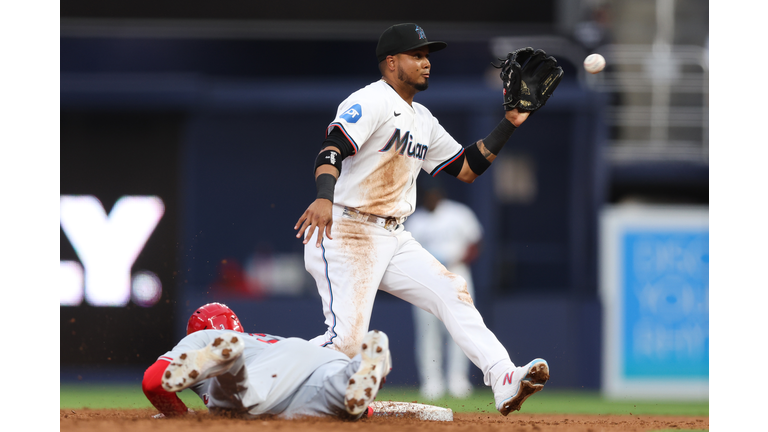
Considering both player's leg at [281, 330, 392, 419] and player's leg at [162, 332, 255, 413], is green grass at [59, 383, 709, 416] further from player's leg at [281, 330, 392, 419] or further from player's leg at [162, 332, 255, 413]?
player's leg at [162, 332, 255, 413]

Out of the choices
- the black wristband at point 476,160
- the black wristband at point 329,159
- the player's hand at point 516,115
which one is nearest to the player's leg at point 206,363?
the black wristband at point 329,159

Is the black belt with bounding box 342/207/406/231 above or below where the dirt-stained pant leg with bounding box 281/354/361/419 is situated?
above

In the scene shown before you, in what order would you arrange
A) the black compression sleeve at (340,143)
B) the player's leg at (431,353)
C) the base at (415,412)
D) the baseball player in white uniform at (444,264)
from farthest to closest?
1. the baseball player in white uniform at (444,264)
2. the player's leg at (431,353)
3. the base at (415,412)
4. the black compression sleeve at (340,143)

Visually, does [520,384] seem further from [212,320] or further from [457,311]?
[212,320]

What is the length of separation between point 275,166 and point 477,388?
11.0 ft

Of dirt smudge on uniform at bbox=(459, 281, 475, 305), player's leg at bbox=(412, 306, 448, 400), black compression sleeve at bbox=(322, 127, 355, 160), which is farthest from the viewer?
player's leg at bbox=(412, 306, 448, 400)

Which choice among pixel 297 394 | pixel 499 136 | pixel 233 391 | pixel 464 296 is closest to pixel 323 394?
pixel 297 394

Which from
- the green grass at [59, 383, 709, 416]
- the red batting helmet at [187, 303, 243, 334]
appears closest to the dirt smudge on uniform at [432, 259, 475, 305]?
the red batting helmet at [187, 303, 243, 334]

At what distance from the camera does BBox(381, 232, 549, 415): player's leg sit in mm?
3965

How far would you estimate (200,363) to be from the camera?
3344 millimetres

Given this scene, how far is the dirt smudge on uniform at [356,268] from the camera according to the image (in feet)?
13.4

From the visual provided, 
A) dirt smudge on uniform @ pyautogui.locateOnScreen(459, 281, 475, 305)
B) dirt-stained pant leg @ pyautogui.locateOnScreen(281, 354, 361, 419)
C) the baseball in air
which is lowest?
dirt-stained pant leg @ pyautogui.locateOnScreen(281, 354, 361, 419)

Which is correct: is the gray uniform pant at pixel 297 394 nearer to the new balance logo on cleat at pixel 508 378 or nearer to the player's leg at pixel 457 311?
the player's leg at pixel 457 311

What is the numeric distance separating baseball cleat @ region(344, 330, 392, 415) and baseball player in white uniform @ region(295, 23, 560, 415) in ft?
1.89
